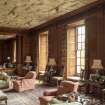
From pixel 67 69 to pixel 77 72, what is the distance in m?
0.51

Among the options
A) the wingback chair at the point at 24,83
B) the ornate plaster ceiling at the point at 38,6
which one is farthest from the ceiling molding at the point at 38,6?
the wingback chair at the point at 24,83

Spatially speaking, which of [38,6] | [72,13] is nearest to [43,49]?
[72,13]

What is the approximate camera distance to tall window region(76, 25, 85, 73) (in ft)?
30.3

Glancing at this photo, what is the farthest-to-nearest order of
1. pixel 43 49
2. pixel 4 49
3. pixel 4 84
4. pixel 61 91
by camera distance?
pixel 4 49, pixel 43 49, pixel 4 84, pixel 61 91

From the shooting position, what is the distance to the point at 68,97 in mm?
4500

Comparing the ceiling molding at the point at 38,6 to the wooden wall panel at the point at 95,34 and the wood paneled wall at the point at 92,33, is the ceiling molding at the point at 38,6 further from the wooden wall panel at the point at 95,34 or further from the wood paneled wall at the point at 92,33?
the wooden wall panel at the point at 95,34

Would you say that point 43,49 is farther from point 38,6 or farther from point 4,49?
point 4,49

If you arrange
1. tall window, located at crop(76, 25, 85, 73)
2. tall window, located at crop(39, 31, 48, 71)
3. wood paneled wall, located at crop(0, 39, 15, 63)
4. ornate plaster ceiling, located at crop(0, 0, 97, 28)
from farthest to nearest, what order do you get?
wood paneled wall, located at crop(0, 39, 15, 63)
tall window, located at crop(39, 31, 48, 71)
tall window, located at crop(76, 25, 85, 73)
ornate plaster ceiling, located at crop(0, 0, 97, 28)

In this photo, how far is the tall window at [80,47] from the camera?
9.24 meters

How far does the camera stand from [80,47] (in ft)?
31.0

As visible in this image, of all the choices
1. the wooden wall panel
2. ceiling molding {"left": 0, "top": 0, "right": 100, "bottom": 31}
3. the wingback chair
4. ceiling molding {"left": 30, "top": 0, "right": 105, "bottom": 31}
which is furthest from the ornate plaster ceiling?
the wingback chair

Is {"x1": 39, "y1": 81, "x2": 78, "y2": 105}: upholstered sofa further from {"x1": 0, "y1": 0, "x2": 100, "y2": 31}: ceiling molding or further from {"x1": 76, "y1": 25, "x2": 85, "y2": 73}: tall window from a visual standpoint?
{"x1": 76, "y1": 25, "x2": 85, "y2": 73}: tall window

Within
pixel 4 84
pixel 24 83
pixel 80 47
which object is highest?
pixel 80 47

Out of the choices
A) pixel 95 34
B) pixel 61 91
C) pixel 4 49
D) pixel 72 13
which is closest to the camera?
pixel 61 91
